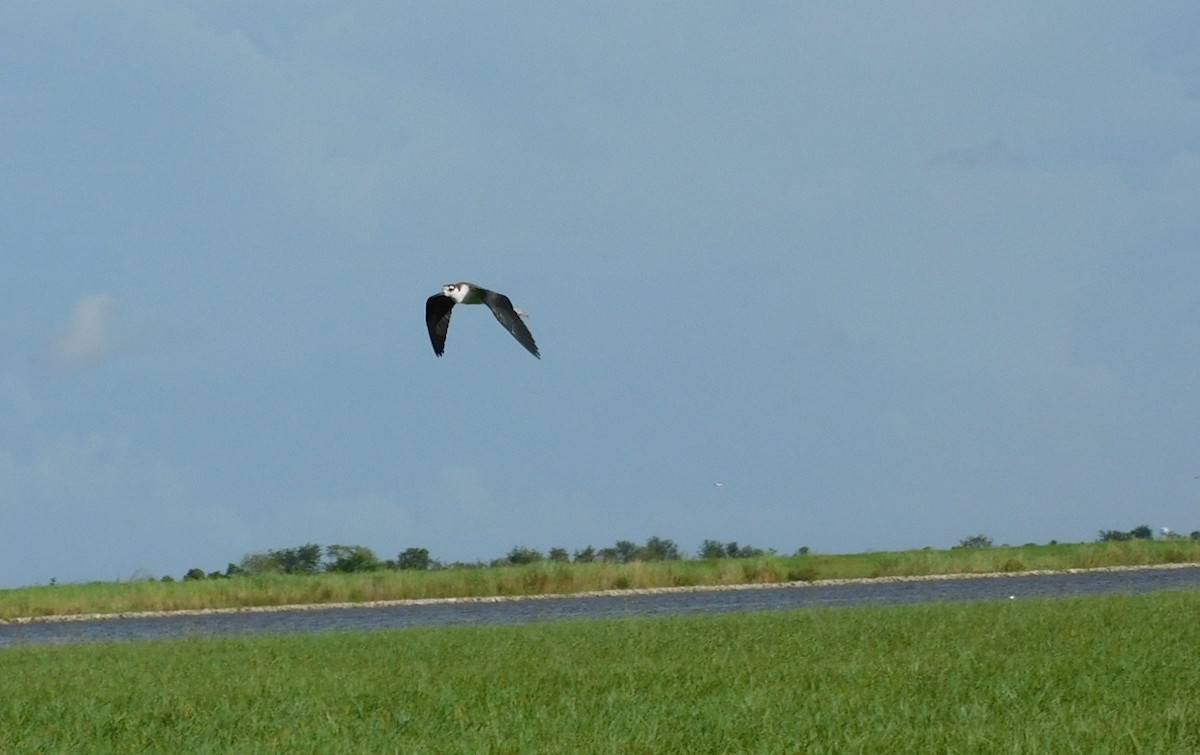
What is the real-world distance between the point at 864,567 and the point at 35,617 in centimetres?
2362

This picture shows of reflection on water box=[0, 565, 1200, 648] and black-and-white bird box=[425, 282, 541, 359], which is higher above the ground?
black-and-white bird box=[425, 282, 541, 359]

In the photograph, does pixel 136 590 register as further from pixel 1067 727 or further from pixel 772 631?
pixel 1067 727

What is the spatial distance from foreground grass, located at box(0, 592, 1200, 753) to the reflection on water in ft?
36.5

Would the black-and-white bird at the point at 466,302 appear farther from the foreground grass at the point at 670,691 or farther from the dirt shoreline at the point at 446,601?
the dirt shoreline at the point at 446,601

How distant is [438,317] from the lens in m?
14.2

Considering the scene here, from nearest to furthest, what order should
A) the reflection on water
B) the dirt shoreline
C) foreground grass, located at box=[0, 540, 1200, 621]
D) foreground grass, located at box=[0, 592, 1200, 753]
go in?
foreground grass, located at box=[0, 592, 1200, 753], the reflection on water, the dirt shoreline, foreground grass, located at box=[0, 540, 1200, 621]

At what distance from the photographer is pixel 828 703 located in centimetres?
1122

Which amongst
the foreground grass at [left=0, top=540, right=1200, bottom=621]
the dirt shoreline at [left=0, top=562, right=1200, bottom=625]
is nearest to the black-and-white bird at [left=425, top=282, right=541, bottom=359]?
the dirt shoreline at [left=0, top=562, right=1200, bottom=625]

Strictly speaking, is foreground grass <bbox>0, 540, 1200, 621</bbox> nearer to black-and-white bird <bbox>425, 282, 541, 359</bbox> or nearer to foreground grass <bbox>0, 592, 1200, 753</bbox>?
foreground grass <bbox>0, 592, 1200, 753</bbox>

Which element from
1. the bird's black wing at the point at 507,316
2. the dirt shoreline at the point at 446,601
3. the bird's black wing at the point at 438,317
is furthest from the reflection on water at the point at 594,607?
the bird's black wing at the point at 507,316

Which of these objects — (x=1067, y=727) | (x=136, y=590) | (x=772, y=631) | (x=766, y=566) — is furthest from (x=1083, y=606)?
(x=136, y=590)

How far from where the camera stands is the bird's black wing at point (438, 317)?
1403 centimetres

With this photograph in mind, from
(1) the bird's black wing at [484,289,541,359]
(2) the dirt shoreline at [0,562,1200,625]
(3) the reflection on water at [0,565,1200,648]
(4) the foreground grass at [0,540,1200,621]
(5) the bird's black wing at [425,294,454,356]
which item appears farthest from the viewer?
(4) the foreground grass at [0,540,1200,621]

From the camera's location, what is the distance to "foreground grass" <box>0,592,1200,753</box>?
32.1 ft
